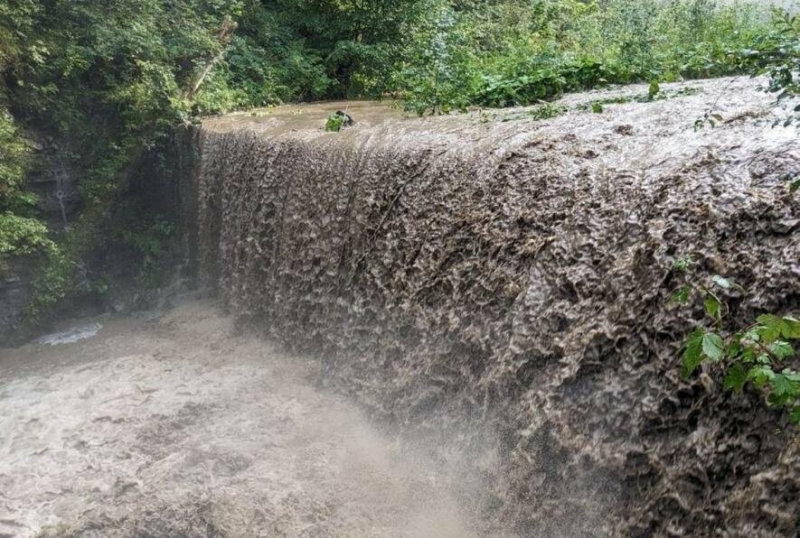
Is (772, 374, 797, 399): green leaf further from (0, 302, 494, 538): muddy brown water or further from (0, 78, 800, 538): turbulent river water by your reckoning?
(0, 302, 494, 538): muddy brown water

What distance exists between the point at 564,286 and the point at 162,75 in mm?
5276

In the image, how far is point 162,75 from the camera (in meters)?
6.78

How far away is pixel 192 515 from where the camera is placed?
3.63 meters

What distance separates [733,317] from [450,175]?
2089 millimetres

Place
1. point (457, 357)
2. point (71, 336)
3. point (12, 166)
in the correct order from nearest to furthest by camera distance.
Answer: point (457, 357) < point (12, 166) < point (71, 336)

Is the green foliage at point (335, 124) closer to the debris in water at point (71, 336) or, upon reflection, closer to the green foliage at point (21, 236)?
the green foliage at point (21, 236)

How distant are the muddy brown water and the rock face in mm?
334

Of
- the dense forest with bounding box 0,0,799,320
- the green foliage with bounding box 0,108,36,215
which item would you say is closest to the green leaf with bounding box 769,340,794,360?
the dense forest with bounding box 0,0,799,320

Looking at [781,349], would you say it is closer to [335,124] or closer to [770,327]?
[770,327]

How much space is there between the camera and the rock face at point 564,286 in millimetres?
2439

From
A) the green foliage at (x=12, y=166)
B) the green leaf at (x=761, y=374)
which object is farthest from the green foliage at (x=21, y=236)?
the green leaf at (x=761, y=374)

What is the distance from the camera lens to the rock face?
2.44 meters

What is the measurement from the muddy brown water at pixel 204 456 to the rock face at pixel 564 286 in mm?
334

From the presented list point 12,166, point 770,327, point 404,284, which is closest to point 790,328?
point 770,327
